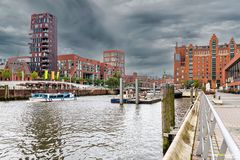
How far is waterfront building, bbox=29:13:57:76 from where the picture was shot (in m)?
164

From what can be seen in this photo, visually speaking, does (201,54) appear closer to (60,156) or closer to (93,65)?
(93,65)

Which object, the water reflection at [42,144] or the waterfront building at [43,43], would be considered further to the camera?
the waterfront building at [43,43]

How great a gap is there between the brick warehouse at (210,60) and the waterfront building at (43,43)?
102 meters

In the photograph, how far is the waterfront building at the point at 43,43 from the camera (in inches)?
6445

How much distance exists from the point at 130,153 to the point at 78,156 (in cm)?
316

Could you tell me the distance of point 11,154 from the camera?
556 inches

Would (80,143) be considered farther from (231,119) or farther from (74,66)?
(74,66)

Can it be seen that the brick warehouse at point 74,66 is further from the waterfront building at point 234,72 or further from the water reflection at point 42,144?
the water reflection at point 42,144

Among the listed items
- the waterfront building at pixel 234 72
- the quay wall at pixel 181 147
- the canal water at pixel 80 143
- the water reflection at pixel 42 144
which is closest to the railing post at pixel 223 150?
the quay wall at pixel 181 147

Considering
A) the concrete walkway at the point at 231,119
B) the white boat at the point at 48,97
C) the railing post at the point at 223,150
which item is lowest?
the white boat at the point at 48,97

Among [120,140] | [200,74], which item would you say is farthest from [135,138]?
[200,74]

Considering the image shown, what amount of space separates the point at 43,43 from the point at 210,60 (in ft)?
404

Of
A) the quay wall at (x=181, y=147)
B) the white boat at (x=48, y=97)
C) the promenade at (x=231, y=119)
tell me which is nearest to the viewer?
the quay wall at (x=181, y=147)

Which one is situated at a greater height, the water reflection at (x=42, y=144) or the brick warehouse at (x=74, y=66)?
the brick warehouse at (x=74, y=66)
